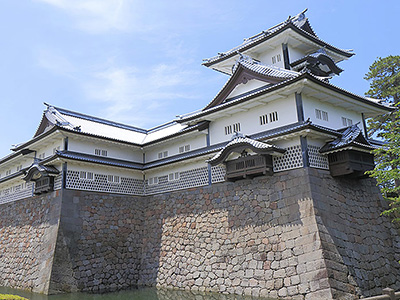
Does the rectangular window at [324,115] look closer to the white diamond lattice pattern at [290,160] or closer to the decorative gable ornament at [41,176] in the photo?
the white diamond lattice pattern at [290,160]

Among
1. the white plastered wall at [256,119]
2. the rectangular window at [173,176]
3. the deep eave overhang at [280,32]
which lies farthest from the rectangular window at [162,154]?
the deep eave overhang at [280,32]

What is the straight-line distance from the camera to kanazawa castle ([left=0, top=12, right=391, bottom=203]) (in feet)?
41.4

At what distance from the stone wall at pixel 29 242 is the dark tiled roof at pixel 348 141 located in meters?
11.9

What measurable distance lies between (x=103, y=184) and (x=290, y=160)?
373 inches

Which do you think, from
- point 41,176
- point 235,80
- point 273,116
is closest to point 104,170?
point 41,176

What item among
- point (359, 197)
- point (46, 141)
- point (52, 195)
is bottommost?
point (359, 197)

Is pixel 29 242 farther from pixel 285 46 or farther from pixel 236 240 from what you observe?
pixel 285 46

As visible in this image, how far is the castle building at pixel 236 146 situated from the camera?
40.9ft

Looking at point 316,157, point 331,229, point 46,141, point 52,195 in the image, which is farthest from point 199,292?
point 46,141

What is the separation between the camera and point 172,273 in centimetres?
1531

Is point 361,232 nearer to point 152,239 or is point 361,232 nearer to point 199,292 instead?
point 199,292

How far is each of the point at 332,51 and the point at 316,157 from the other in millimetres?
8228

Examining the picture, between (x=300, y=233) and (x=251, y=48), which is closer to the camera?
(x=300, y=233)

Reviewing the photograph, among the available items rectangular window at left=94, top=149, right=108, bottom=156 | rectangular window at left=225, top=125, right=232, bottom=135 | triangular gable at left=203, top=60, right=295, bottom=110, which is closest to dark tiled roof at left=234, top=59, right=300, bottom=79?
triangular gable at left=203, top=60, right=295, bottom=110
